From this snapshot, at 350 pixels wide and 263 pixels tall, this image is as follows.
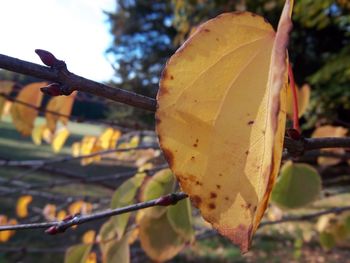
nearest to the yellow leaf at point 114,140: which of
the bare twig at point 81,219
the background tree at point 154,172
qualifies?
the background tree at point 154,172

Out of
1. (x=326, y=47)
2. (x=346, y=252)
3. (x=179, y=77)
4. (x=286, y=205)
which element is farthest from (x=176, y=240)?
(x=326, y=47)

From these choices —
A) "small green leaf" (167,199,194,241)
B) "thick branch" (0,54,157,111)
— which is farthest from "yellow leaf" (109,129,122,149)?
"thick branch" (0,54,157,111)

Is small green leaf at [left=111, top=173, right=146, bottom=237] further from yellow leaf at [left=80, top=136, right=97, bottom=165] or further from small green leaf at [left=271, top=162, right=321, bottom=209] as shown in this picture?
yellow leaf at [left=80, top=136, right=97, bottom=165]

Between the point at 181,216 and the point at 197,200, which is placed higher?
the point at 197,200

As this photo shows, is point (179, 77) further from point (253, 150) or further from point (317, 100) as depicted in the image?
point (317, 100)

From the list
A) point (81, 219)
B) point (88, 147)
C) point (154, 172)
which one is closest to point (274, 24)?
point (88, 147)

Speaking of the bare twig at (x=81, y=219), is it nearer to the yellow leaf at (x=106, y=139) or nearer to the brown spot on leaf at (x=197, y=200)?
the brown spot on leaf at (x=197, y=200)

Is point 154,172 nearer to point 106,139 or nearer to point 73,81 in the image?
point 106,139
